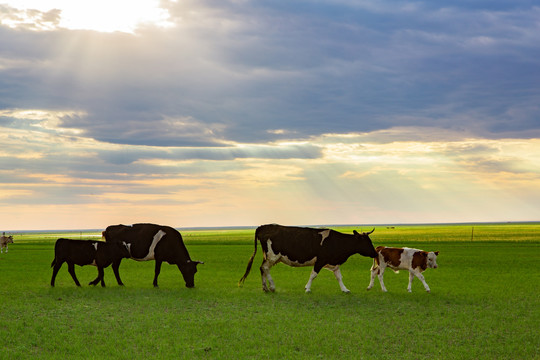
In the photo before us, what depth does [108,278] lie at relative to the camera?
24469 mm

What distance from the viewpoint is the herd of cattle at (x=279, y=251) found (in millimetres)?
19094

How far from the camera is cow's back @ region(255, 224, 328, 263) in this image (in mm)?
19344

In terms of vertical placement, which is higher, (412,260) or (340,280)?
(412,260)

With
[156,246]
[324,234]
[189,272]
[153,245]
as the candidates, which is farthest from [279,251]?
[153,245]

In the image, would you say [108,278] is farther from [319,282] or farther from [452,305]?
[452,305]

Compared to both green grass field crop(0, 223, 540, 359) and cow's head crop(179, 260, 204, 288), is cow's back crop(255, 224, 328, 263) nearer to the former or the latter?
green grass field crop(0, 223, 540, 359)

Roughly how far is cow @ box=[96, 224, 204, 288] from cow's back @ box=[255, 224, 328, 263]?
3218 mm

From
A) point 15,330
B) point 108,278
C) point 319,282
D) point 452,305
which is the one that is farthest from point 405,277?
point 15,330

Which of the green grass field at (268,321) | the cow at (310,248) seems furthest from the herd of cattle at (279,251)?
the green grass field at (268,321)

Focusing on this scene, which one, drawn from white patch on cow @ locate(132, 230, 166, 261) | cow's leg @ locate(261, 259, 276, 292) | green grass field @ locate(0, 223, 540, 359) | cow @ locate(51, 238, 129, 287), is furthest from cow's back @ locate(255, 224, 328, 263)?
cow @ locate(51, 238, 129, 287)

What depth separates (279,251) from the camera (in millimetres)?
19359

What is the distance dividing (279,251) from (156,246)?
5.15m

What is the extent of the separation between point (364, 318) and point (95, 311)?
7.51 metres

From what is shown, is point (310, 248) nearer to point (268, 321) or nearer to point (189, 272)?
point (189, 272)
